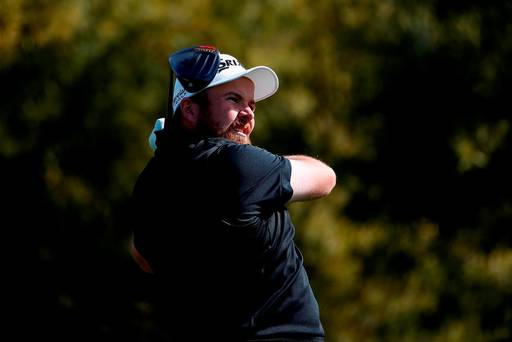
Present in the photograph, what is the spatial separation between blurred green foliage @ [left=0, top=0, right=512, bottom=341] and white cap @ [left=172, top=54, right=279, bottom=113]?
652 centimetres

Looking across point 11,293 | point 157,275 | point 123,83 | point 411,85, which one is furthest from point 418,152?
point 157,275

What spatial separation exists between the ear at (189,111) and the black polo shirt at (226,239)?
8cm

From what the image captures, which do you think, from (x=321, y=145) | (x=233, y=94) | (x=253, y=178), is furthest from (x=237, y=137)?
(x=321, y=145)

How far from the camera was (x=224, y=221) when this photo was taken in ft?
9.93

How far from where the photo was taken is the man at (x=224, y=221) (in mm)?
3039

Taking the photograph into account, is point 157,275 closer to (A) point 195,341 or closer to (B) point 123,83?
(A) point 195,341

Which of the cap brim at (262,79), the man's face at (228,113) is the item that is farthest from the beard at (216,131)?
the cap brim at (262,79)

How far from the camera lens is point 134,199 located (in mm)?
3240

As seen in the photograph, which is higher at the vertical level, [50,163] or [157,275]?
[157,275]

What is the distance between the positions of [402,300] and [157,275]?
7.46 m

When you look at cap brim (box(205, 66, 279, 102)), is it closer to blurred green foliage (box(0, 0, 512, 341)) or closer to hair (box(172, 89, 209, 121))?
hair (box(172, 89, 209, 121))

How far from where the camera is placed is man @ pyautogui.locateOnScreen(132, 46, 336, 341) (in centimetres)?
304

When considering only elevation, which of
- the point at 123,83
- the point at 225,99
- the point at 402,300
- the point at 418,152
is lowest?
the point at 402,300

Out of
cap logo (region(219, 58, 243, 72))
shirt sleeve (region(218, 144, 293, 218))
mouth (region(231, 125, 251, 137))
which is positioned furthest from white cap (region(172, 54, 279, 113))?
shirt sleeve (region(218, 144, 293, 218))
